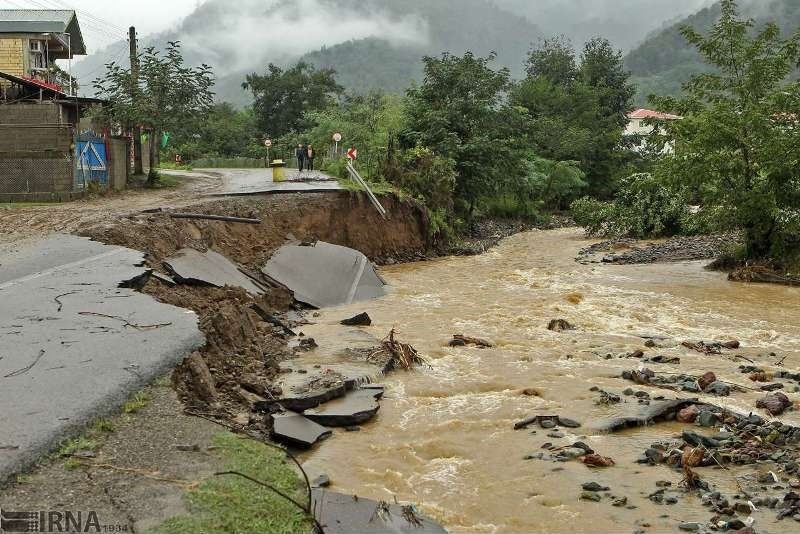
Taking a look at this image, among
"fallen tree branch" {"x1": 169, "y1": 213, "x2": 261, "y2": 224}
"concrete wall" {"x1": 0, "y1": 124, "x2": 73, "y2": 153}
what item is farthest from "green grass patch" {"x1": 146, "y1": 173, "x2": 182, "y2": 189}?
"fallen tree branch" {"x1": 169, "y1": 213, "x2": 261, "y2": 224}

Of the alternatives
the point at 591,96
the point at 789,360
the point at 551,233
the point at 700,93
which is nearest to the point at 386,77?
the point at 591,96

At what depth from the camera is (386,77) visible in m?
154

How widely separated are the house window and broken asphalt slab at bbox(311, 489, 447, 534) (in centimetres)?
3646

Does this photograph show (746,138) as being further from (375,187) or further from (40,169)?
(40,169)

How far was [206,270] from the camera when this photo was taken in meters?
13.1

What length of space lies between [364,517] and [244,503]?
2.90ft

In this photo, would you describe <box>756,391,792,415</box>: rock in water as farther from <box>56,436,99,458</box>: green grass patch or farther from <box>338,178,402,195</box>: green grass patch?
<box>338,178,402,195</box>: green grass patch

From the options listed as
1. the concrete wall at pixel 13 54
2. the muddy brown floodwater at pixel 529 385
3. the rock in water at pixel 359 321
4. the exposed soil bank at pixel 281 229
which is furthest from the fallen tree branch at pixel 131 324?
the concrete wall at pixel 13 54

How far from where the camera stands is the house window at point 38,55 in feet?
118

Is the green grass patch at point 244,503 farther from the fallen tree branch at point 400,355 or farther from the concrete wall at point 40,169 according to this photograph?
the concrete wall at point 40,169

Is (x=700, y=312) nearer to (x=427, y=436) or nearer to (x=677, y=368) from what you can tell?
(x=677, y=368)

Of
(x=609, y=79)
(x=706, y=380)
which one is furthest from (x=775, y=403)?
(x=609, y=79)

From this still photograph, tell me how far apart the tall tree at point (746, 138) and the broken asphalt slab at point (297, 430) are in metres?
14.3

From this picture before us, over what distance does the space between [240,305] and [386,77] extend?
14805 centimetres
